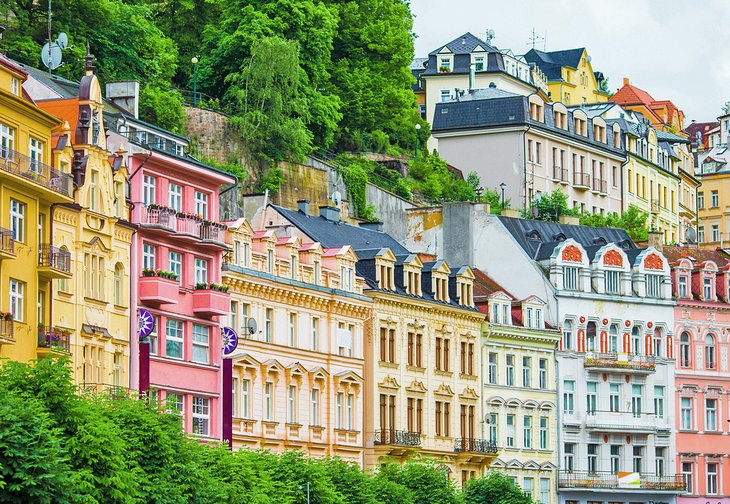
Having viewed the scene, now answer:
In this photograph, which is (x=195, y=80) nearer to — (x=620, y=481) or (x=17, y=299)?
(x=620, y=481)

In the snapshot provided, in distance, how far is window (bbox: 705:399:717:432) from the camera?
391ft

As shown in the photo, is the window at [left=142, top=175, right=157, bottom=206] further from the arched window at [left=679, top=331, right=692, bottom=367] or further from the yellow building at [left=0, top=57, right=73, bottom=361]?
the arched window at [left=679, top=331, right=692, bottom=367]

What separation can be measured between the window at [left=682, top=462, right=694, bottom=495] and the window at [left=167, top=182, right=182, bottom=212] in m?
43.9

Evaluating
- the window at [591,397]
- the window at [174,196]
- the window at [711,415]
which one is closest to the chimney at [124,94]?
the window at [174,196]

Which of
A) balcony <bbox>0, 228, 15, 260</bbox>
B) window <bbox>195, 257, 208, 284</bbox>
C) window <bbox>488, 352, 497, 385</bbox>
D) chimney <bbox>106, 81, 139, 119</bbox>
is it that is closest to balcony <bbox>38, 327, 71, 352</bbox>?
balcony <bbox>0, 228, 15, 260</bbox>

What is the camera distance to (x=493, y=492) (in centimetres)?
9488

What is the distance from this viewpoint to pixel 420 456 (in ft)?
328

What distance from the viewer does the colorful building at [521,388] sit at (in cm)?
10819

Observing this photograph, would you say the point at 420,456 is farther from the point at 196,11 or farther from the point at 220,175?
the point at 196,11

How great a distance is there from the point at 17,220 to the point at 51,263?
81.2 inches

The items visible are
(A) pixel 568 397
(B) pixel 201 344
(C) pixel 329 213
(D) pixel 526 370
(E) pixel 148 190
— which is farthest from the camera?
(A) pixel 568 397

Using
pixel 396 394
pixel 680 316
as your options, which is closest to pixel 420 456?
pixel 396 394

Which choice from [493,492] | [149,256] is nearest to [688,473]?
[493,492]

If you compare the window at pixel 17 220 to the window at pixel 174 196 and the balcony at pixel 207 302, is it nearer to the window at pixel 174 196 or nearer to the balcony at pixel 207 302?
the window at pixel 174 196
